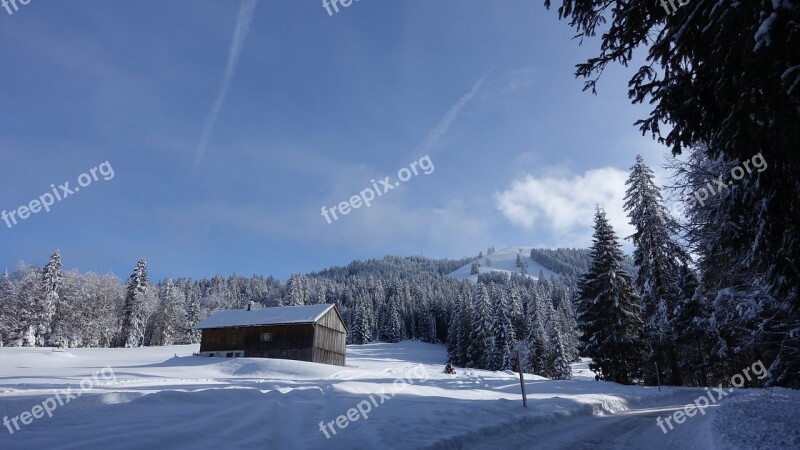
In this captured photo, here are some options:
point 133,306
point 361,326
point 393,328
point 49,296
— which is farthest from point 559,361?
point 49,296

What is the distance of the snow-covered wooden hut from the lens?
39406 mm

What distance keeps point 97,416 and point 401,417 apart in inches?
232

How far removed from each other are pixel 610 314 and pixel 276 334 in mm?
30166

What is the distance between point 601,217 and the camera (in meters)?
31.5

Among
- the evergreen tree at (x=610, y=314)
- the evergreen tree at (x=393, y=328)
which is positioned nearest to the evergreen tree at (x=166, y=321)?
the evergreen tree at (x=393, y=328)

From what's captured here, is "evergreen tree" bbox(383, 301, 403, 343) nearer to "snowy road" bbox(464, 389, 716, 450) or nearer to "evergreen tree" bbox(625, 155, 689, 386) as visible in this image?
"evergreen tree" bbox(625, 155, 689, 386)

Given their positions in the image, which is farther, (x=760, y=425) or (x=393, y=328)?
(x=393, y=328)

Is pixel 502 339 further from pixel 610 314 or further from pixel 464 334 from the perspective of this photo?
pixel 610 314

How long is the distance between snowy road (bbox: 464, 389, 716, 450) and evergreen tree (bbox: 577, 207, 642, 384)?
18.6 m

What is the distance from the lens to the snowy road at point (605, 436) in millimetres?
7875

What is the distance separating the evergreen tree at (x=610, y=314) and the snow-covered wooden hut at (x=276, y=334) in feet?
80.8

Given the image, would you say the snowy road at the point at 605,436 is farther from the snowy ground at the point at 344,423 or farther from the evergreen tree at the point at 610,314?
the evergreen tree at the point at 610,314

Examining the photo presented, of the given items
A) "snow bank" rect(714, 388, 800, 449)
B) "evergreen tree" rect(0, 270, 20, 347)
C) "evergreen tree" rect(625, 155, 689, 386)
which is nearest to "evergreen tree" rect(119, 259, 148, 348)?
"evergreen tree" rect(0, 270, 20, 347)

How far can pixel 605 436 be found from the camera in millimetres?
9023
